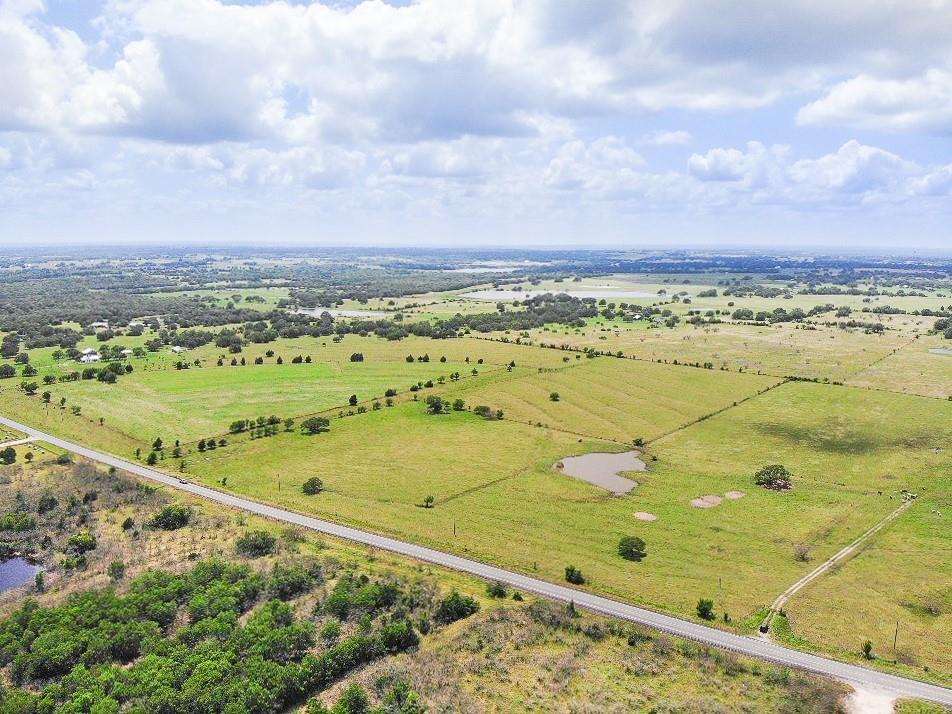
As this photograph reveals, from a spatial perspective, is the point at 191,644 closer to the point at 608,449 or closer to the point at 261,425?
the point at 261,425

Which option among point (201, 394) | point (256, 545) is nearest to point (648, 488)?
point (256, 545)

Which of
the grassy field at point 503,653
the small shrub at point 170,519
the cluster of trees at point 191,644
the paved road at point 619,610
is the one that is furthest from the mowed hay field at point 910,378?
the small shrub at point 170,519

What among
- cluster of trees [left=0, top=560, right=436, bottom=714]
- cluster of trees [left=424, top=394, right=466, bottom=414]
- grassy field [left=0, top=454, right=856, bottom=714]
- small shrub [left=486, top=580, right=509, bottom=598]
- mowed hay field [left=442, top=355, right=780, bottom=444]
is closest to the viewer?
cluster of trees [left=0, top=560, right=436, bottom=714]

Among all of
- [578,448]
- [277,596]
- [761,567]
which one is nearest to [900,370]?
[578,448]

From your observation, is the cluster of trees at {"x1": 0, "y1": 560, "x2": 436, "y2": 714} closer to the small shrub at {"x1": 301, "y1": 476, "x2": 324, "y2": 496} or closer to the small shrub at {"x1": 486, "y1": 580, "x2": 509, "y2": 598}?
the small shrub at {"x1": 486, "y1": 580, "x2": 509, "y2": 598}

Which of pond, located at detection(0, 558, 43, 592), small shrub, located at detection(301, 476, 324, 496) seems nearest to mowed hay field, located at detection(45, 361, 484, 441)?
small shrub, located at detection(301, 476, 324, 496)

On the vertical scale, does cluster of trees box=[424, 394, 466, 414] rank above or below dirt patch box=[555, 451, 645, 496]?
above
